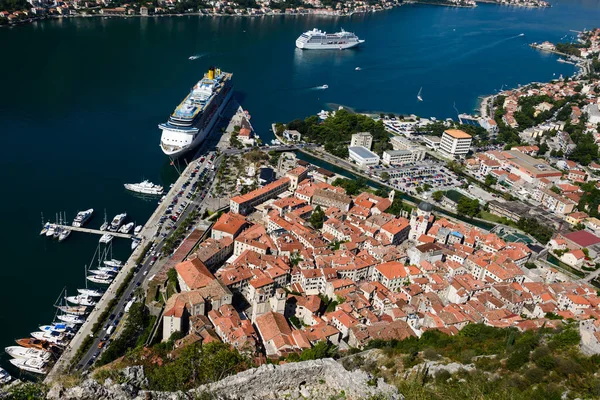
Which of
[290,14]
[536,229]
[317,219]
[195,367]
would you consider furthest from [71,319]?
[290,14]

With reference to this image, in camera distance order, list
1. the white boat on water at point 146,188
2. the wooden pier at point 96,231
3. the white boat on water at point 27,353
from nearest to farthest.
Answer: the white boat on water at point 27,353, the wooden pier at point 96,231, the white boat on water at point 146,188

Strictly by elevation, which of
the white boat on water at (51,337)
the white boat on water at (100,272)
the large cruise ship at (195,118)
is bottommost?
the white boat on water at (51,337)

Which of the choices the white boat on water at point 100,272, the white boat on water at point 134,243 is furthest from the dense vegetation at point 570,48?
the white boat on water at point 100,272

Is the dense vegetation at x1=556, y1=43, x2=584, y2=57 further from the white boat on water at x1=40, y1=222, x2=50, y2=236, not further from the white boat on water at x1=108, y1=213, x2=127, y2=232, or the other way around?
the white boat on water at x1=40, y1=222, x2=50, y2=236

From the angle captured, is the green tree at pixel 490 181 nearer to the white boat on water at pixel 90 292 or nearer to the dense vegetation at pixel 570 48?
the white boat on water at pixel 90 292

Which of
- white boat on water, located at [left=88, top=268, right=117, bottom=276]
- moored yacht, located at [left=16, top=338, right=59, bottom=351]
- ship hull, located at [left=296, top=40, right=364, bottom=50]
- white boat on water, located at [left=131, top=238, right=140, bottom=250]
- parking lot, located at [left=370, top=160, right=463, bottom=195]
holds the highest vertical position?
ship hull, located at [left=296, top=40, right=364, bottom=50]

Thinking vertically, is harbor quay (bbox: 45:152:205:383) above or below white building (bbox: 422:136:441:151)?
below

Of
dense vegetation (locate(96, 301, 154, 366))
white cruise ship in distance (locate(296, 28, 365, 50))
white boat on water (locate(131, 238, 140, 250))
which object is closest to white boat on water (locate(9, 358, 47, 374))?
dense vegetation (locate(96, 301, 154, 366))
